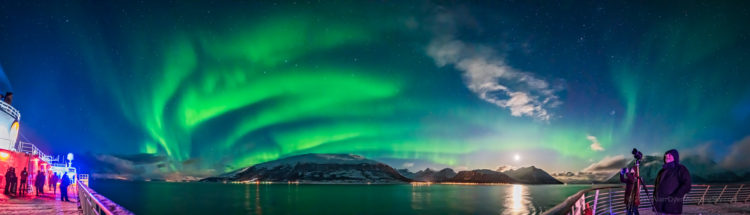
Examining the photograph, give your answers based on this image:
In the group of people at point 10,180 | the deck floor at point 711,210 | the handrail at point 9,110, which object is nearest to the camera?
the deck floor at point 711,210

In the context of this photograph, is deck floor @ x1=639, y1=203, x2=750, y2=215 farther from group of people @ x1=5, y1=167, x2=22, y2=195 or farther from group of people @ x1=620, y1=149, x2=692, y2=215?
group of people @ x1=5, y1=167, x2=22, y2=195

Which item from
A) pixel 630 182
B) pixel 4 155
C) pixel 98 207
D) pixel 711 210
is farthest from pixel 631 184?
pixel 4 155

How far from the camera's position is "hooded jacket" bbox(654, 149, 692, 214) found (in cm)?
740

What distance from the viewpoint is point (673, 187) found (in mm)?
7516

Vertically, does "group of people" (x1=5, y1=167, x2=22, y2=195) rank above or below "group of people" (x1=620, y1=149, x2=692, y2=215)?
below

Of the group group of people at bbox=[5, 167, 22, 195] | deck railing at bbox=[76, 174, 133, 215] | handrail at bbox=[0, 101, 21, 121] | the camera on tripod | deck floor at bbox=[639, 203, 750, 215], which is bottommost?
deck floor at bbox=[639, 203, 750, 215]

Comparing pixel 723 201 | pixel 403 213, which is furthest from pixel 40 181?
pixel 403 213

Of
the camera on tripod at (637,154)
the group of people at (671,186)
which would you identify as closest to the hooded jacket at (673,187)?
the group of people at (671,186)

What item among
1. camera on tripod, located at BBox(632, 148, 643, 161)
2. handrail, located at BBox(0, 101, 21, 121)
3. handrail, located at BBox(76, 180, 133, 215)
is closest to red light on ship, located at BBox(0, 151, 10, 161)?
handrail, located at BBox(0, 101, 21, 121)

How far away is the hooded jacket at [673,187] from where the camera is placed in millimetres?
7398

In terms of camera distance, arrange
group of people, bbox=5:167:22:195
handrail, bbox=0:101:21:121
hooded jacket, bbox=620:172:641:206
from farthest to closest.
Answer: handrail, bbox=0:101:21:121, group of people, bbox=5:167:22:195, hooded jacket, bbox=620:172:641:206

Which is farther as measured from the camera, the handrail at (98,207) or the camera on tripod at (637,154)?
the camera on tripod at (637,154)

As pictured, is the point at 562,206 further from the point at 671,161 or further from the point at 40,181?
the point at 40,181

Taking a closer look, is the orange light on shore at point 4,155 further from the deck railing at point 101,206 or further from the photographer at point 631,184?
the photographer at point 631,184
